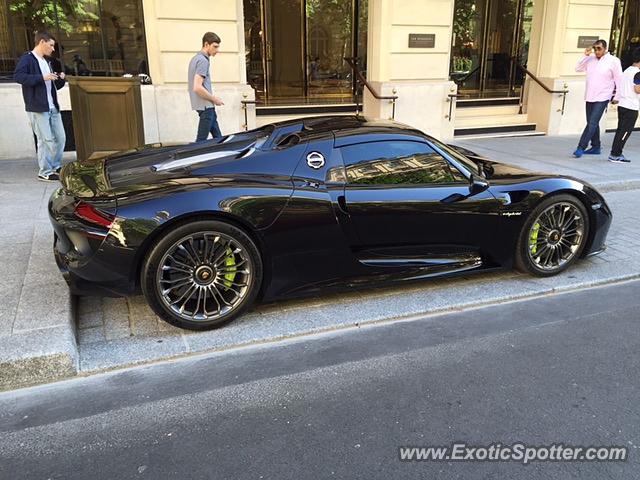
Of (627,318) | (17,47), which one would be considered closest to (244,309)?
(627,318)

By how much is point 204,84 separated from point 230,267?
472 cm

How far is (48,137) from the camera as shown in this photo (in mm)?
7371

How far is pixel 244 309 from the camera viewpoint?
12.6 ft

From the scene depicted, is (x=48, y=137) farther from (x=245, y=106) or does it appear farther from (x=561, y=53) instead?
(x=561, y=53)

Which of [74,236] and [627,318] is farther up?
[74,236]

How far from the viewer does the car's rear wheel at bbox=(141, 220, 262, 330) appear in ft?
11.6

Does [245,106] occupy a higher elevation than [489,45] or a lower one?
lower

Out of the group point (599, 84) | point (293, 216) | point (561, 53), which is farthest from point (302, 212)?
point (561, 53)

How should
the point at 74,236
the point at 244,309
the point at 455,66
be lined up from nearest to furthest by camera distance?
the point at 74,236
the point at 244,309
the point at 455,66

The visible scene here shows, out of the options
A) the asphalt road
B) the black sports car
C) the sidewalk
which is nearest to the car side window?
the black sports car

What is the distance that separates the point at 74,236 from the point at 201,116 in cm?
463

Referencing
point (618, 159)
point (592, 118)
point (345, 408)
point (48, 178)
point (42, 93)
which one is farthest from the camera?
point (592, 118)

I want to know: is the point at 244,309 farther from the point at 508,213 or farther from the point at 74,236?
the point at 508,213

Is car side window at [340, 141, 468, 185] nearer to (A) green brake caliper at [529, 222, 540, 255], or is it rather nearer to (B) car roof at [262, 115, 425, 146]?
(B) car roof at [262, 115, 425, 146]
